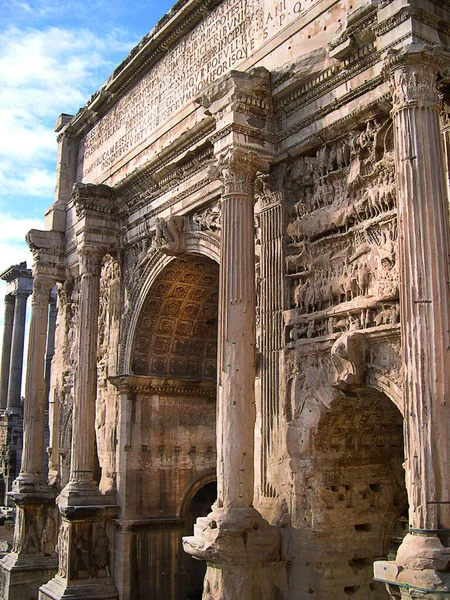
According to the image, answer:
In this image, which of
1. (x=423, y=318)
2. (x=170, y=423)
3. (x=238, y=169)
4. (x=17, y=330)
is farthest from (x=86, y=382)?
(x=17, y=330)

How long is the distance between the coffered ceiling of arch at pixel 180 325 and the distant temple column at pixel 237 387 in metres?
3.25

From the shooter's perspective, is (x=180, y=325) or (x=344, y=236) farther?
(x=180, y=325)

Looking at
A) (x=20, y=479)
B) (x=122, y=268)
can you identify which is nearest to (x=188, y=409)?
(x=122, y=268)

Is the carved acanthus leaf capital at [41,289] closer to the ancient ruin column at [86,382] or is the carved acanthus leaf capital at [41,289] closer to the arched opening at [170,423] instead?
the ancient ruin column at [86,382]

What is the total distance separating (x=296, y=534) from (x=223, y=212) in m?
4.02

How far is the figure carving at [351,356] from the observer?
7.97m

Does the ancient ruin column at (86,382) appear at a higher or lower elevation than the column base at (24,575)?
higher

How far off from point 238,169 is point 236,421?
3140 mm

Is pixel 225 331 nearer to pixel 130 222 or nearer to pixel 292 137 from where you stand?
pixel 292 137

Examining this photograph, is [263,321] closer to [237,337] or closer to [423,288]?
[237,337]

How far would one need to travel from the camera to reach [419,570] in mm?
6203

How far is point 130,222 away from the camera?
13.9m

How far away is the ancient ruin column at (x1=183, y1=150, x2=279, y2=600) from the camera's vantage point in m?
8.44

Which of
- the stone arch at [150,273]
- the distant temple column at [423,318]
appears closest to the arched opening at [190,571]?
the stone arch at [150,273]
